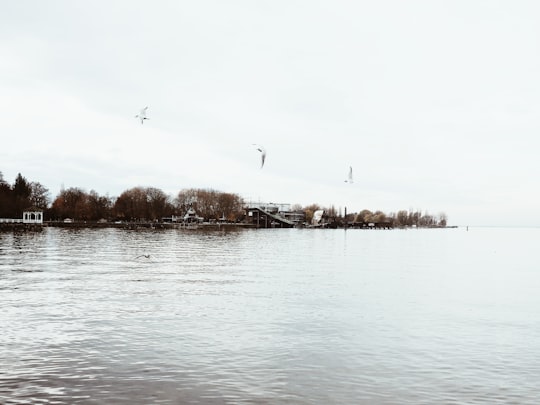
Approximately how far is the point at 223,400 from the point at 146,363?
4.20 metres

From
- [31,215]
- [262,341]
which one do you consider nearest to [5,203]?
[31,215]

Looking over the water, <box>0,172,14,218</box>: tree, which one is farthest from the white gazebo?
the water

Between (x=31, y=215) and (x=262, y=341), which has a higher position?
(x=31, y=215)

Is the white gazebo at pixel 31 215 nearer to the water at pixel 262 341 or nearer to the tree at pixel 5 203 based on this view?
the tree at pixel 5 203

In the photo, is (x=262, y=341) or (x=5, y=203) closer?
(x=262, y=341)

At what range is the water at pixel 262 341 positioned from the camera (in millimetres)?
14625

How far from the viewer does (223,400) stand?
13.8 m

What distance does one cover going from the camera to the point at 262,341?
20.2 meters

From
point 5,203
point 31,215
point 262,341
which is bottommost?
point 262,341

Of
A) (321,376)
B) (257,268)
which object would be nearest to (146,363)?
(321,376)

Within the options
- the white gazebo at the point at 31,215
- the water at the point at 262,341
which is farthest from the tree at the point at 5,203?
the water at the point at 262,341

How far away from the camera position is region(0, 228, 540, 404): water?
1462 centimetres

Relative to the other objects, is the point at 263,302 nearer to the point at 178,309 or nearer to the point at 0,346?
the point at 178,309

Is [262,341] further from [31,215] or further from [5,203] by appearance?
[31,215]
